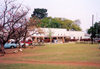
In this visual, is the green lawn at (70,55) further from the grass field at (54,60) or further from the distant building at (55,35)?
the distant building at (55,35)

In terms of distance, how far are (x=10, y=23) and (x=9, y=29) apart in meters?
1.17

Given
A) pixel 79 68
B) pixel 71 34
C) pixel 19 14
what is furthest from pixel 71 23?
pixel 79 68

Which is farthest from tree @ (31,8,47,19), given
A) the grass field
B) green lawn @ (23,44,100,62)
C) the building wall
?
the grass field

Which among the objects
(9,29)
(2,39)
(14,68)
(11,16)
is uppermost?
(11,16)

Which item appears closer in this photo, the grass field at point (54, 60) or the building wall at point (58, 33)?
the grass field at point (54, 60)

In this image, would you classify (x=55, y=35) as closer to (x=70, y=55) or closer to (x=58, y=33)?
(x=58, y=33)

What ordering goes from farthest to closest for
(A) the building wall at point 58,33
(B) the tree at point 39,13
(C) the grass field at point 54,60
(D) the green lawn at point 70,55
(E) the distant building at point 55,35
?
(B) the tree at point 39,13, (A) the building wall at point 58,33, (E) the distant building at point 55,35, (D) the green lawn at point 70,55, (C) the grass field at point 54,60

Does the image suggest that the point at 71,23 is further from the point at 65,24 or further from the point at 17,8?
the point at 17,8

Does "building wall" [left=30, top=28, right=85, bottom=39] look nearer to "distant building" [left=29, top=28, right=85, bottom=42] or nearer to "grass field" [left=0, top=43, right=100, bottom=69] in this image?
"distant building" [left=29, top=28, right=85, bottom=42]

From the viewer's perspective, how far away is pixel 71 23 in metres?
87.6

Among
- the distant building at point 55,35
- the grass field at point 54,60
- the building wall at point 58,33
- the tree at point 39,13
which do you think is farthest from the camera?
the tree at point 39,13

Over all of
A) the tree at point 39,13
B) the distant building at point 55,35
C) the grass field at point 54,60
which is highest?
the tree at point 39,13

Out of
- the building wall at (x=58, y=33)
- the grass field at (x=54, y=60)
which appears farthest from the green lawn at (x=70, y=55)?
the building wall at (x=58, y=33)

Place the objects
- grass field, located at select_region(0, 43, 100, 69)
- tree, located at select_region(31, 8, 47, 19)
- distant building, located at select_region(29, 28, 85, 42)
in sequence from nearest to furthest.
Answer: grass field, located at select_region(0, 43, 100, 69) < distant building, located at select_region(29, 28, 85, 42) < tree, located at select_region(31, 8, 47, 19)
